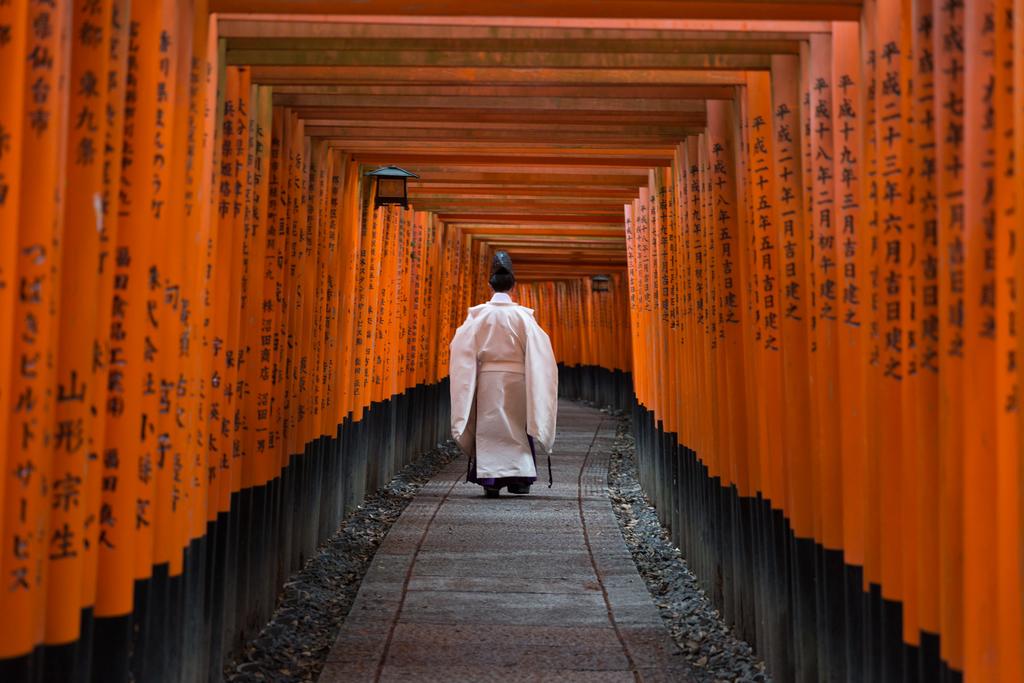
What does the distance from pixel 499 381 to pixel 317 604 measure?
12.9 ft

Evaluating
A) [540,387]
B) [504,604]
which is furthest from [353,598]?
[540,387]

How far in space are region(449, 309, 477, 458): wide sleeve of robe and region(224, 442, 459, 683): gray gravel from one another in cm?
80

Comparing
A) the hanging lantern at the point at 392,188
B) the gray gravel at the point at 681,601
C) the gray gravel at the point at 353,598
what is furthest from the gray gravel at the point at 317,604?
the hanging lantern at the point at 392,188

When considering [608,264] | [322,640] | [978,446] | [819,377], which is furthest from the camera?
[608,264]

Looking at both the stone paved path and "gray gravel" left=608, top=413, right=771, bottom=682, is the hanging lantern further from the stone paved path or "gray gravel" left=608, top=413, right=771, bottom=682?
"gray gravel" left=608, top=413, right=771, bottom=682

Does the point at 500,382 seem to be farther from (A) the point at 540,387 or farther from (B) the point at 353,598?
(B) the point at 353,598

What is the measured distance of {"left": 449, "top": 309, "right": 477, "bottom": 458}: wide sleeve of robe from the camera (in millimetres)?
10078

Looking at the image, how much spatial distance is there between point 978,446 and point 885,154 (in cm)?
105

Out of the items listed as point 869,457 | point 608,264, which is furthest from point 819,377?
point 608,264

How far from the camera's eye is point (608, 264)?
21516mm

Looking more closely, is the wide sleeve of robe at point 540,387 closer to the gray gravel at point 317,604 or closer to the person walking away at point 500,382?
the person walking away at point 500,382

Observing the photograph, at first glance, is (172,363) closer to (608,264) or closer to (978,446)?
(978,446)

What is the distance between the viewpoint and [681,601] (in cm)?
665

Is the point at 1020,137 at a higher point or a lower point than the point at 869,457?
higher
